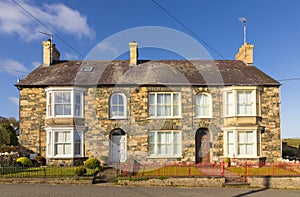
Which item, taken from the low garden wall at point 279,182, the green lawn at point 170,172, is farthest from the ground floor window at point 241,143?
the low garden wall at point 279,182

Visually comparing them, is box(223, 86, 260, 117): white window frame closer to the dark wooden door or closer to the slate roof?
the slate roof

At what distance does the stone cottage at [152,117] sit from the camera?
21109 mm

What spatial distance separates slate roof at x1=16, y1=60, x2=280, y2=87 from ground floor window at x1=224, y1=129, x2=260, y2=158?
3568mm

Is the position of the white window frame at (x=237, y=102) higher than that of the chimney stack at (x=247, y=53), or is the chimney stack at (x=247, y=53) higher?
the chimney stack at (x=247, y=53)

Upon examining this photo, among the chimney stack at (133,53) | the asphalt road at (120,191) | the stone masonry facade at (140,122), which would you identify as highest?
the chimney stack at (133,53)

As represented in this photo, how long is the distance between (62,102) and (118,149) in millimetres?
5267

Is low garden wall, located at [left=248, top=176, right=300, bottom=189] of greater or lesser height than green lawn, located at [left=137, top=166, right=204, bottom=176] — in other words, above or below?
below

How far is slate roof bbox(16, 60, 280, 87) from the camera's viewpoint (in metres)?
21.7

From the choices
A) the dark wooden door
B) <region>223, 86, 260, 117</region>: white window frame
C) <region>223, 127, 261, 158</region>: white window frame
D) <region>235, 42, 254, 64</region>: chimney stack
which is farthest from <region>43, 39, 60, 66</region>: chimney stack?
<region>235, 42, 254, 64</region>: chimney stack

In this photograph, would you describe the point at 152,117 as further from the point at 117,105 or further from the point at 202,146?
the point at 202,146

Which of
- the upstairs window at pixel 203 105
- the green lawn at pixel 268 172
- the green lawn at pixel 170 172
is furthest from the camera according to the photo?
the upstairs window at pixel 203 105

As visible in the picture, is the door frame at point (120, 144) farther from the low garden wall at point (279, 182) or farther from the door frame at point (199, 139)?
the low garden wall at point (279, 182)

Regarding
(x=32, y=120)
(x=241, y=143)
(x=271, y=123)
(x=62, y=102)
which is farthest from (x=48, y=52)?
(x=271, y=123)

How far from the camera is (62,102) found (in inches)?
830
